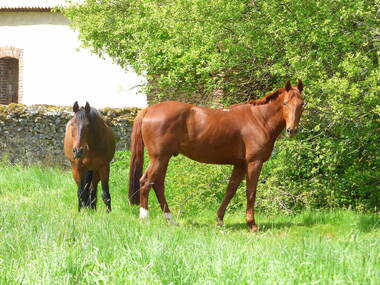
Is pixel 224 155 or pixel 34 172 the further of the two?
pixel 34 172

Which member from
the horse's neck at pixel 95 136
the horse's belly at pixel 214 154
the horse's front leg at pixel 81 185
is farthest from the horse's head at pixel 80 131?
the horse's belly at pixel 214 154

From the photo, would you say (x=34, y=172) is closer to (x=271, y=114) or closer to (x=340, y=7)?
(x=271, y=114)

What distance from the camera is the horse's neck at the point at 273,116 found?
8359 millimetres

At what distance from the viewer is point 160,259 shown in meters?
5.28


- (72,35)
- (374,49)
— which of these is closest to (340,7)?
(374,49)

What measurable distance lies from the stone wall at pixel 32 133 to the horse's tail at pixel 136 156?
6.65 m

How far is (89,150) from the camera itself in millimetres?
8805

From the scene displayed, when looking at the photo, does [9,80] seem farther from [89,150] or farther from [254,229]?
[254,229]

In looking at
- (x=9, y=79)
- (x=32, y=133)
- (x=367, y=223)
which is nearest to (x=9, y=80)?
(x=9, y=79)

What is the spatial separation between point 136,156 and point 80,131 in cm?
84

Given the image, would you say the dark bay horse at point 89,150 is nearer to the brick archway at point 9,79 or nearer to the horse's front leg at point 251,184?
the horse's front leg at point 251,184

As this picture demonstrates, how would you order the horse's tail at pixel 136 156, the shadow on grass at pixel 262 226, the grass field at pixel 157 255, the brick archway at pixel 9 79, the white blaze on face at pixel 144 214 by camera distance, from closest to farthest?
the grass field at pixel 157 255 < the white blaze on face at pixel 144 214 < the horse's tail at pixel 136 156 < the shadow on grass at pixel 262 226 < the brick archway at pixel 9 79

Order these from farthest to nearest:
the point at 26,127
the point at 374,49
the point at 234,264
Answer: the point at 26,127 < the point at 374,49 < the point at 234,264

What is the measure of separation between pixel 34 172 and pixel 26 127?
9.24ft
